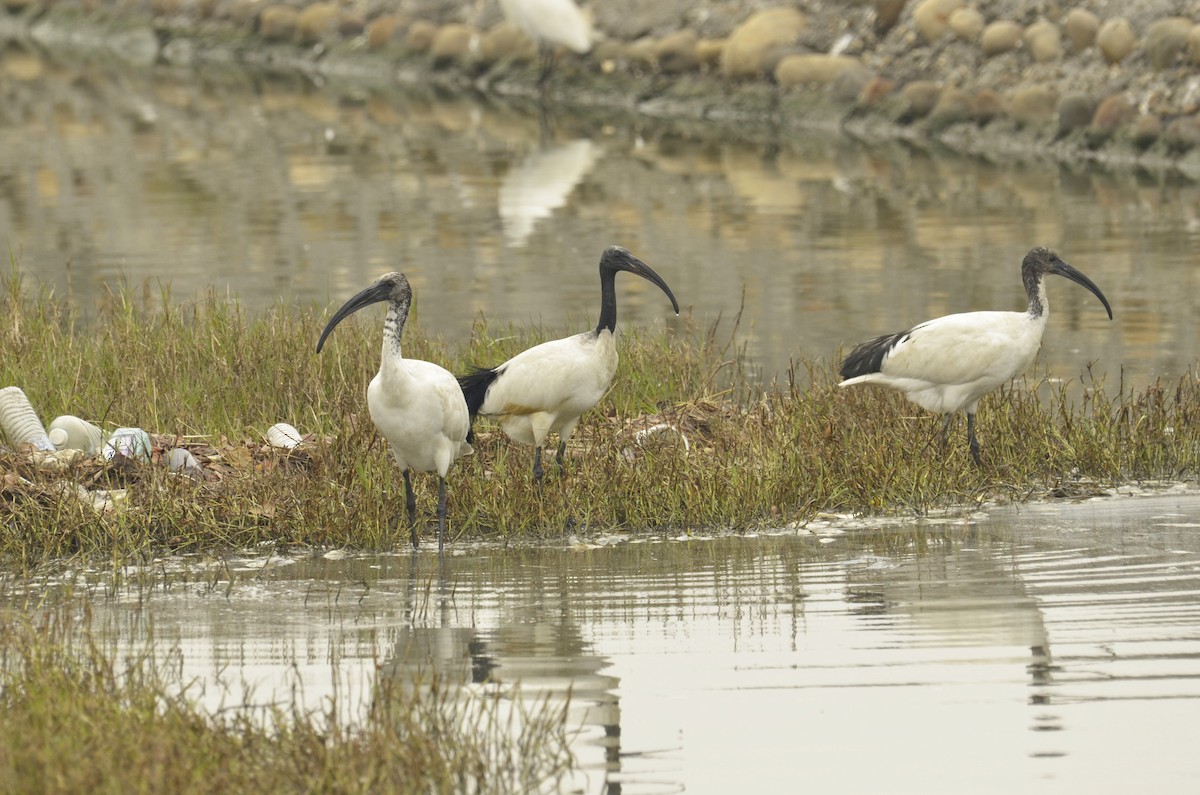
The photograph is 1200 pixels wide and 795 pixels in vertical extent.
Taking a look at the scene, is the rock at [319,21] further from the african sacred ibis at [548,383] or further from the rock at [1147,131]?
the african sacred ibis at [548,383]

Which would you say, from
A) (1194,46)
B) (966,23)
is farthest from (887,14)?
(1194,46)

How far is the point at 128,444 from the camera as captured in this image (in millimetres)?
9047

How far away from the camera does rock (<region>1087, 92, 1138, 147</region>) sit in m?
23.3

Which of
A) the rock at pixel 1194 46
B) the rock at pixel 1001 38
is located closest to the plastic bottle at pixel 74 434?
the rock at pixel 1194 46

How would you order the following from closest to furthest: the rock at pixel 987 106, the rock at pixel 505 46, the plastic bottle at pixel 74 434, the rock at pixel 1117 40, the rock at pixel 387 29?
the plastic bottle at pixel 74 434 → the rock at pixel 1117 40 → the rock at pixel 987 106 → the rock at pixel 505 46 → the rock at pixel 387 29

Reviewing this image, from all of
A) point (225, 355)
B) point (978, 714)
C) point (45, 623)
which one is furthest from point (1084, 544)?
point (225, 355)

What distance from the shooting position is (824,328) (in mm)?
14188

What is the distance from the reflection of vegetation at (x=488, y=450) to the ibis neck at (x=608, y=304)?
571 mm

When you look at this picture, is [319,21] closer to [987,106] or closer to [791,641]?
[987,106]

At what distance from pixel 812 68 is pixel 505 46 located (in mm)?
8024

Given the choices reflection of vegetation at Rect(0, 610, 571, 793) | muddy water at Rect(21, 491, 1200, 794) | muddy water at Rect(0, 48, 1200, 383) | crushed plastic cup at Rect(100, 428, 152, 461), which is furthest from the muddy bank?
reflection of vegetation at Rect(0, 610, 571, 793)

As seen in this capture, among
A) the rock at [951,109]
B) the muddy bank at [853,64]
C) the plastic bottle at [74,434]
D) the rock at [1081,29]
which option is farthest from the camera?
the rock at [951,109]

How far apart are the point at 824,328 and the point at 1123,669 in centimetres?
798

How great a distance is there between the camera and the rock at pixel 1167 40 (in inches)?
914
